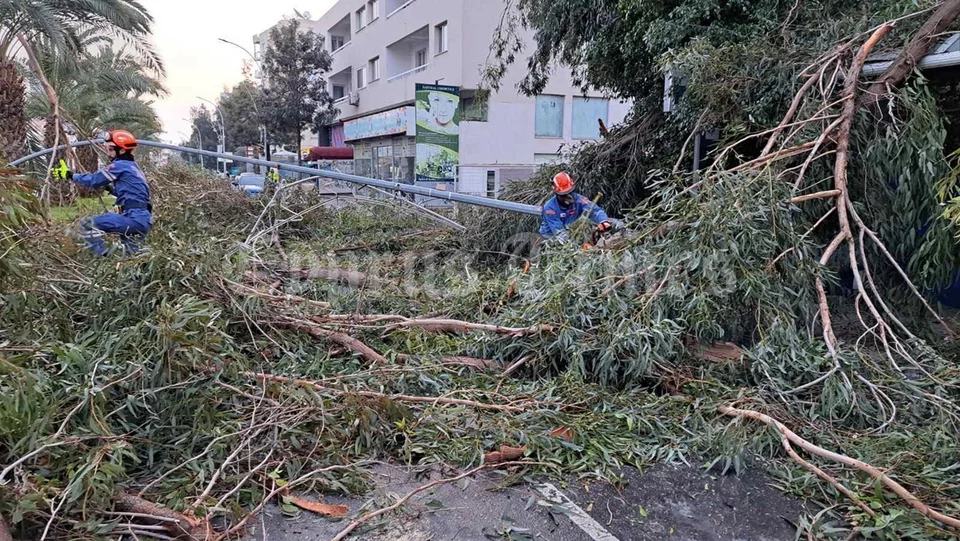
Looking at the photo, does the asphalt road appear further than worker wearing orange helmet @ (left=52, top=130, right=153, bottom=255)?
No

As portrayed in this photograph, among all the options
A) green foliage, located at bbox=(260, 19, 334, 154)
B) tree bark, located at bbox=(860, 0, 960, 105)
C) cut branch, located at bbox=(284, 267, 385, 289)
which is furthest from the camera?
green foliage, located at bbox=(260, 19, 334, 154)

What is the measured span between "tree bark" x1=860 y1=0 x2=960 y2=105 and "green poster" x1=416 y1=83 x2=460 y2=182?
14326mm

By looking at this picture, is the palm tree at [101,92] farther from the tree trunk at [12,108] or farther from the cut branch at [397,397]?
the cut branch at [397,397]

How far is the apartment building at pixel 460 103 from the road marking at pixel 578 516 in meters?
16.3

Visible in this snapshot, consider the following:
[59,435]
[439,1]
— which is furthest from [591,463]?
[439,1]

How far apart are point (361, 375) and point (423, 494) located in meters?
1.02

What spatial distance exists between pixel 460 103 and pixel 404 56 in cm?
618

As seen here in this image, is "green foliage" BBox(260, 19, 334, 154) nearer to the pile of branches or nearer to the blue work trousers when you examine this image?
the blue work trousers

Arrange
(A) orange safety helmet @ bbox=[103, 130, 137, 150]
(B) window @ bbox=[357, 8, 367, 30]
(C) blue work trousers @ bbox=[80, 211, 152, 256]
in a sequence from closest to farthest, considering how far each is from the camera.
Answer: (C) blue work trousers @ bbox=[80, 211, 152, 256] → (A) orange safety helmet @ bbox=[103, 130, 137, 150] → (B) window @ bbox=[357, 8, 367, 30]

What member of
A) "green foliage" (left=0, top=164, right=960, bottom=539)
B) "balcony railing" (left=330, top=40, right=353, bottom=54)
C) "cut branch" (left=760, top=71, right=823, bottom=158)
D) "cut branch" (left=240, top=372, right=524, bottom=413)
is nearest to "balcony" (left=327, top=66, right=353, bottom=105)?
"balcony railing" (left=330, top=40, right=353, bottom=54)

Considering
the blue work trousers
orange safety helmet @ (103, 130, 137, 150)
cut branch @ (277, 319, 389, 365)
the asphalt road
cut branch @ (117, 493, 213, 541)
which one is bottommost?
the asphalt road

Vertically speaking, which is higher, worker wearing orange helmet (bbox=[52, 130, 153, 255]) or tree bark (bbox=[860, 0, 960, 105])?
tree bark (bbox=[860, 0, 960, 105])

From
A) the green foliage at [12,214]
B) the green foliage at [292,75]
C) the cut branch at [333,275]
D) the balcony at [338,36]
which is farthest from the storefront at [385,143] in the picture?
the green foliage at [12,214]

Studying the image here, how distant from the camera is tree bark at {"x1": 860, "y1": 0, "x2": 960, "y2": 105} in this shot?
15.9ft
